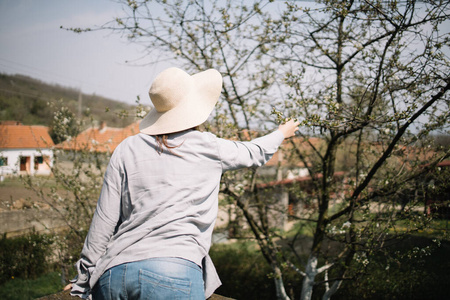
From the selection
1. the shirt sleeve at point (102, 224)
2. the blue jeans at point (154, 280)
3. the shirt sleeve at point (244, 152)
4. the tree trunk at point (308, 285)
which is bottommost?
the tree trunk at point (308, 285)

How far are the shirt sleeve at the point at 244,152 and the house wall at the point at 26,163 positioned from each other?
4418mm

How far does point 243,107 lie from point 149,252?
10.3ft

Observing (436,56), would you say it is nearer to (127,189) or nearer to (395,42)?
(395,42)

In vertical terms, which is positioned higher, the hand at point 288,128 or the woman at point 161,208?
the hand at point 288,128

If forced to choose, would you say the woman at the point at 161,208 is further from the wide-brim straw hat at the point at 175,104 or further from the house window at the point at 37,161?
the house window at the point at 37,161

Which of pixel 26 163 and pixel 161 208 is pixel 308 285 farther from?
pixel 26 163

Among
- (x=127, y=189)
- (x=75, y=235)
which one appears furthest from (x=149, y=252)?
(x=75, y=235)

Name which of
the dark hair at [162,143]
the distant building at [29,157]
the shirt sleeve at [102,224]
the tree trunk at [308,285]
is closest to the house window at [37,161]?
the distant building at [29,157]

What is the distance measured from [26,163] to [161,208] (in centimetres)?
524

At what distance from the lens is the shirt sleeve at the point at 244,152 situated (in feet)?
5.05

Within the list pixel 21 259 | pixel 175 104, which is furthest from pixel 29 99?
pixel 175 104

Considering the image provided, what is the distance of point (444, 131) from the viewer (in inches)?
126

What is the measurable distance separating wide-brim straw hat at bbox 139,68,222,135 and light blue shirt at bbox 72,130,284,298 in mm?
55

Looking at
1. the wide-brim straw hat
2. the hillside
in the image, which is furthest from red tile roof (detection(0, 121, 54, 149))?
the wide-brim straw hat
